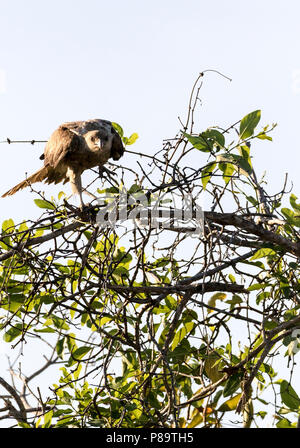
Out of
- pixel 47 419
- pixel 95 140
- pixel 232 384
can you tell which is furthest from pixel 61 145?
pixel 232 384

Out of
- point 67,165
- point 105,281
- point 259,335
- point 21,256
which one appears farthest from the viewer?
point 67,165

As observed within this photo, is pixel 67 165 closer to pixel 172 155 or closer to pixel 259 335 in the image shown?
pixel 172 155

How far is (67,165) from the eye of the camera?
4.79 m

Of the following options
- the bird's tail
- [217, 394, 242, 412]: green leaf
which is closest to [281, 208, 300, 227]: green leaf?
[217, 394, 242, 412]: green leaf

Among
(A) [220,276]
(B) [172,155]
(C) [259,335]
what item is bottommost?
(C) [259,335]

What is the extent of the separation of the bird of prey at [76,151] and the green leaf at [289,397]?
2.15 metres

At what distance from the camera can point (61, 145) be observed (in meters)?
4.74

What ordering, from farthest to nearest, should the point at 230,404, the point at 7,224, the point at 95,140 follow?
1. the point at 95,140
2. the point at 7,224
3. the point at 230,404

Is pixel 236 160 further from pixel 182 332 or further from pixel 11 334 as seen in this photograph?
pixel 11 334

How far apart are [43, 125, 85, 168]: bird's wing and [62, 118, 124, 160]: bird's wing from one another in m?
0.09

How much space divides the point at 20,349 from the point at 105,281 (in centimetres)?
66

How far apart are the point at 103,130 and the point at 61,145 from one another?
35cm

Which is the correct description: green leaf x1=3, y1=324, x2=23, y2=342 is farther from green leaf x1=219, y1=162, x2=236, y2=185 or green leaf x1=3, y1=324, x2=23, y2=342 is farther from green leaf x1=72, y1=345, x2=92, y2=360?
green leaf x1=219, y1=162, x2=236, y2=185
